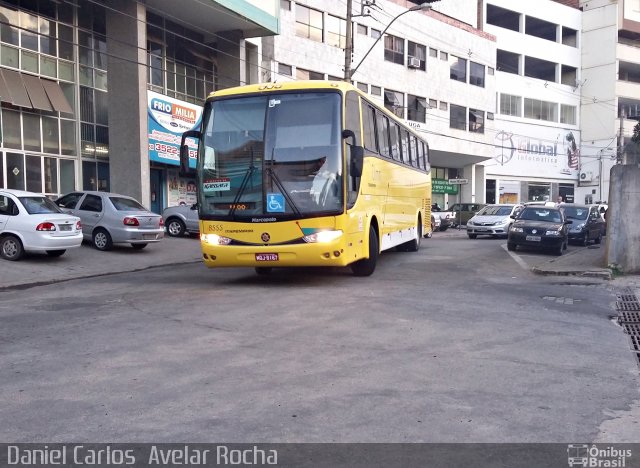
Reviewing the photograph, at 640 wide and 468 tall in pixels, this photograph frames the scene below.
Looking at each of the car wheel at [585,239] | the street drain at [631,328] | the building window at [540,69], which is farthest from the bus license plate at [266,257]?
the building window at [540,69]

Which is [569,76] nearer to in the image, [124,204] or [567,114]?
[567,114]

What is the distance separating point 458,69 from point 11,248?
124 ft

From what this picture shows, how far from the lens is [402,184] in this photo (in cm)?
1595

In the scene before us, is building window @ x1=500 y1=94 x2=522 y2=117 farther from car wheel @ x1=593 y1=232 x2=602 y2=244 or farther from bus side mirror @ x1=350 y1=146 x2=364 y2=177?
bus side mirror @ x1=350 y1=146 x2=364 y2=177

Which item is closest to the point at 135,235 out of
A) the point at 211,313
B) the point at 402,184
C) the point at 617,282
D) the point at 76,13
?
the point at 402,184

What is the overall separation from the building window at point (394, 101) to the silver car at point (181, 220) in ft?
62.6

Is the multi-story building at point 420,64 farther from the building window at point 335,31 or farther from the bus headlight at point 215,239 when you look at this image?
the bus headlight at point 215,239

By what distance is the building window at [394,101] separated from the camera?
38.3m

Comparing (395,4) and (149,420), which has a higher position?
(395,4)

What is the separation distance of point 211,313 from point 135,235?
30.0 ft

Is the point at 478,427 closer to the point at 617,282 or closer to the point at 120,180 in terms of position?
the point at 617,282

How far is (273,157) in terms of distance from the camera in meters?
10.6

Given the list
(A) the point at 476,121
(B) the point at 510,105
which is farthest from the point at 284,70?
(B) the point at 510,105

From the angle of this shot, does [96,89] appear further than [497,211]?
No
